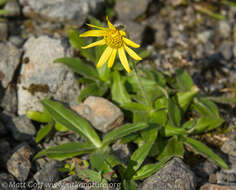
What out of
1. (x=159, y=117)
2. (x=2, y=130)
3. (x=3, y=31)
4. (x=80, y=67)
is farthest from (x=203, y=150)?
(x=3, y=31)

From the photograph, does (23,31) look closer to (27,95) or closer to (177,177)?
(27,95)

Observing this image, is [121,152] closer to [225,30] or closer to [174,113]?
[174,113]

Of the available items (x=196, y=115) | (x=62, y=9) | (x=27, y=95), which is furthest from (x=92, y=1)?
(x=196, y=115)

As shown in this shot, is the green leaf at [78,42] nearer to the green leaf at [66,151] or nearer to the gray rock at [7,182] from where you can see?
the green leaf at [66,151]

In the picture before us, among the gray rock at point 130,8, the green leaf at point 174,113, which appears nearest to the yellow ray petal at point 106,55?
the green leaf at point 174,113

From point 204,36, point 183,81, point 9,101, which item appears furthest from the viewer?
point 204,36

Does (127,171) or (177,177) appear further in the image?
(127,171)
